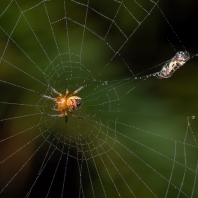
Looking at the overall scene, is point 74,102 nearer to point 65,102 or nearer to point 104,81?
point 65,102

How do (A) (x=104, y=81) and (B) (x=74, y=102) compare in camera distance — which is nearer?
(B) (x=74, y=102)

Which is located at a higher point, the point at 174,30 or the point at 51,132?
the point at 174,30

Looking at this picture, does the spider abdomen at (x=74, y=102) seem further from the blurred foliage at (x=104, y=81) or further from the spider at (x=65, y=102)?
the blurred foliage at (x=104, y=81)

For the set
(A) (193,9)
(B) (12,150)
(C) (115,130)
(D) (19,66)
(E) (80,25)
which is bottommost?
(B) (12,150)

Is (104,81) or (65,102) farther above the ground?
(104,81)

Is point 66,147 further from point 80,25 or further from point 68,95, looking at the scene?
point 80,25

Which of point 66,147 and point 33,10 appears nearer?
point 33,10

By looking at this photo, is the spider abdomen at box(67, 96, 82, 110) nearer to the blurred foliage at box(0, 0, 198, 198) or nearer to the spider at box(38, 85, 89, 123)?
the spider at box(38, 85, 89, 123)

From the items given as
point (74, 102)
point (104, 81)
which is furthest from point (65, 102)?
point (104, 81)


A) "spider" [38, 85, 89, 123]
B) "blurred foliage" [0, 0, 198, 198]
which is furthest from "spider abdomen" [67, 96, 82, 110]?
"blurred foliage" [0, 0, 198, 198]

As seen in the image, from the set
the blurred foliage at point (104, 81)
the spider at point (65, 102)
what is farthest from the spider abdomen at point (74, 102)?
the blurred foliage at point (104, 81)

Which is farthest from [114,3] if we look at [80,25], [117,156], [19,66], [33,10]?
[117,156]
